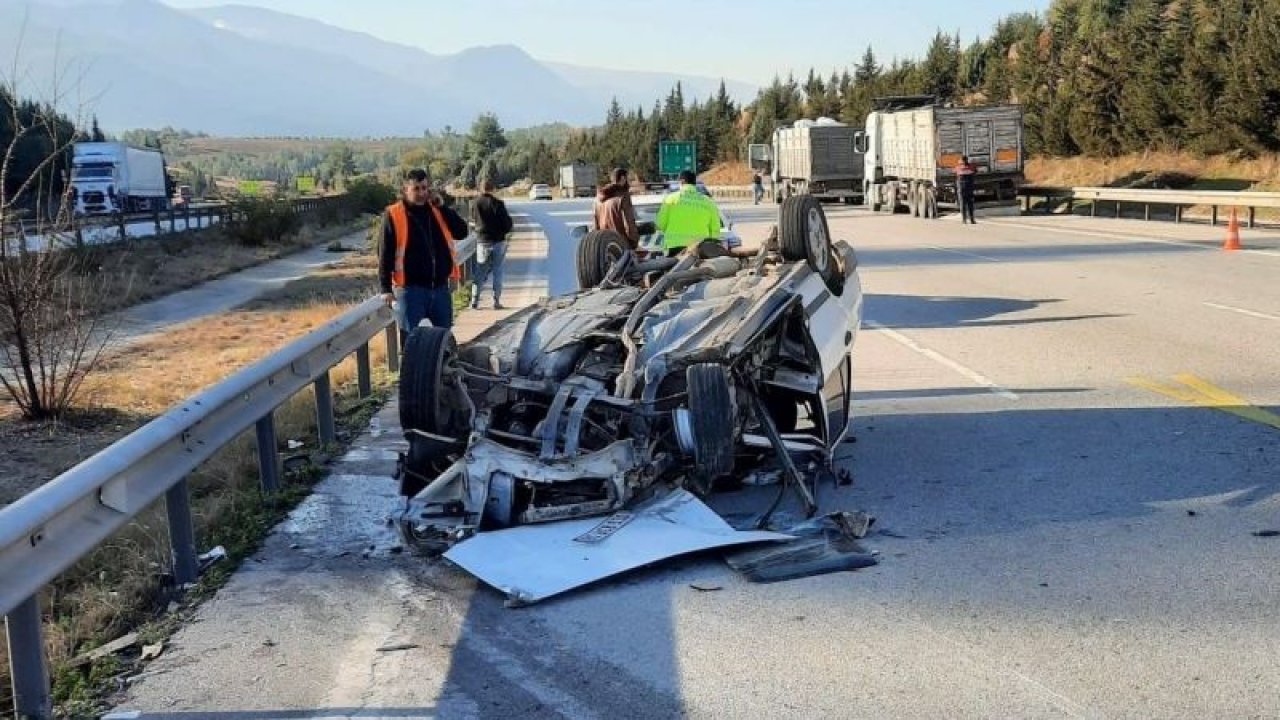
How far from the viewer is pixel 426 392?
6.57 meters

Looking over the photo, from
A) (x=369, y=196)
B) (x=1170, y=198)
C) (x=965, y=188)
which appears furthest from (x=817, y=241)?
(x=369, y=196)

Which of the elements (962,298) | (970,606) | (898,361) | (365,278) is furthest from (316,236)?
(970,606)

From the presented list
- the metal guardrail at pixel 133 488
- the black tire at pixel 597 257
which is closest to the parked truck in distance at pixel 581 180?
the black tire at pixel 597 257

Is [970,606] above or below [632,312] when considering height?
below

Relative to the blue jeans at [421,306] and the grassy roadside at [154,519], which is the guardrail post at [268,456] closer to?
the grassy roadside at [154,519]

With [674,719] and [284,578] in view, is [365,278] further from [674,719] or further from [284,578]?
[674,719]

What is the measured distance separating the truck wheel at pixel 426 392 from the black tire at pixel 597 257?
359cm

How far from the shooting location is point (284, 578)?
5641 millimetres

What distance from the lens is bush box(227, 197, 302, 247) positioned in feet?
131

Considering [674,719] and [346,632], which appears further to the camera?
[346,632]

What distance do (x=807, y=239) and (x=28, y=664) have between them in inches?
221

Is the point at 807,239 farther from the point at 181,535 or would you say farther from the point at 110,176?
the point at 110,176

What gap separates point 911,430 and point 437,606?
13.2 feet

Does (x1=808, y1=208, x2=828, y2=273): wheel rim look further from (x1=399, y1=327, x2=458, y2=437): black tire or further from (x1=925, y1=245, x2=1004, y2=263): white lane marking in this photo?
(x1=925, y1=245, x2=1004, y2=263): white lane marking
